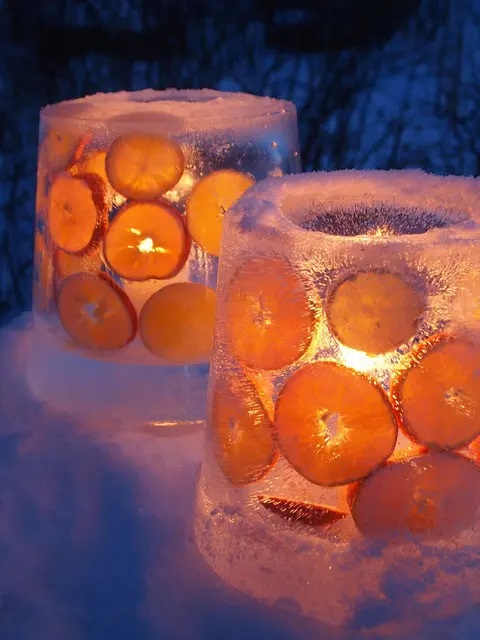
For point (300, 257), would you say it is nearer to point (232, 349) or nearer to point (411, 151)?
point (232, 349)

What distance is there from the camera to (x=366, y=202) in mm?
437

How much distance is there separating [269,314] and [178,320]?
166 millimetres

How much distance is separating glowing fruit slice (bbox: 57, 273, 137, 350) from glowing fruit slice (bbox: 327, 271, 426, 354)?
21 centimetres

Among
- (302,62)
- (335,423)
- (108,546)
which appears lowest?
(108,546)

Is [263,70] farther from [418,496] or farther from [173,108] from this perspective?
[418,496]

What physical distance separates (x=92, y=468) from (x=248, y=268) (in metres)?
0.20

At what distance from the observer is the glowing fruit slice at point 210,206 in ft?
1.75

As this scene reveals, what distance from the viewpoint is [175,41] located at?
0.82 metres

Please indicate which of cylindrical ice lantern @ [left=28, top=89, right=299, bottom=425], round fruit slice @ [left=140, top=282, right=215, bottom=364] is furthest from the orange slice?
round fruit slice @ [left=140, top=282, right=215, bottom=364]

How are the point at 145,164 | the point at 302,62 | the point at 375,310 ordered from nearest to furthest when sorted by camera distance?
the point at 375,310 → the point at 145,164 → the point at 302,62

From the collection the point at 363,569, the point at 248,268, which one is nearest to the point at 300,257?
the point at 248,268

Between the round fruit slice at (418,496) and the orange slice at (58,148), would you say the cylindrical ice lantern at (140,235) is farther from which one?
the round fruit slice at (418,496)

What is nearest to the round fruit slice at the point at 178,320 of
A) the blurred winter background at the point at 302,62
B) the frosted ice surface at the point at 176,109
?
the frosted ice surface at the point at 176,109

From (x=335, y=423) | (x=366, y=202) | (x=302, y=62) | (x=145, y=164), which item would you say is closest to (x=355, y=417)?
(x=335, y=423)
